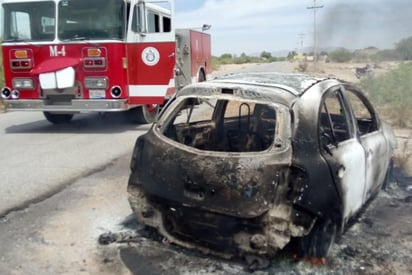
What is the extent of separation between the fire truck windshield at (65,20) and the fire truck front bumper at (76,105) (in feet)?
4.15

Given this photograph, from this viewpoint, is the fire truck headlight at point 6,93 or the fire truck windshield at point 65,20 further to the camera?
the fire truck headlight at point 6,93

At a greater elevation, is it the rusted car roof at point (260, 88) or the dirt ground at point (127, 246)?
the rusted car roof at point (260, 88)

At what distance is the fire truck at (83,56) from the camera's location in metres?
9.57

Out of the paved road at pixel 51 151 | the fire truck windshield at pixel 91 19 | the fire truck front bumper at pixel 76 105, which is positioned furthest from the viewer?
the fire truck front bumper at pixel 76 105

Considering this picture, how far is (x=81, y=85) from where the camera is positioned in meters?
9.73

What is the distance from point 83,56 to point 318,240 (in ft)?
23.5

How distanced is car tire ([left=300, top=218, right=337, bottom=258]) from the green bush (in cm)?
834

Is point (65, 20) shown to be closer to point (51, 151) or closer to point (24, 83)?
point (24, 83)

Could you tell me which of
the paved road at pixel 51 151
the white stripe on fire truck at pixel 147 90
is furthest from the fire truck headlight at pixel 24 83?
the white stripe on fire truck at pixel 147 90

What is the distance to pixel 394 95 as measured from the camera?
48.8ft

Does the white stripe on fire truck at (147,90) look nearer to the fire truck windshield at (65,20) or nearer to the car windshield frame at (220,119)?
the fire truck windshield at (65,20)

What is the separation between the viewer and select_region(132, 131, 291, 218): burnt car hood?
347 centimetres

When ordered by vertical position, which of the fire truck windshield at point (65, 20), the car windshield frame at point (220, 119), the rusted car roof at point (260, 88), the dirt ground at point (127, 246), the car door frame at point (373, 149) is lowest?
the dirt ground at point (127, 246)

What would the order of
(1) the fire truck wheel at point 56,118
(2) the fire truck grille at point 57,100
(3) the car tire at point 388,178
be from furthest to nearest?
(1) the fire truck wheel at point 56,118 < (2) the fire truck grille at point 57,100 < (3) the car tire at point 388,178
